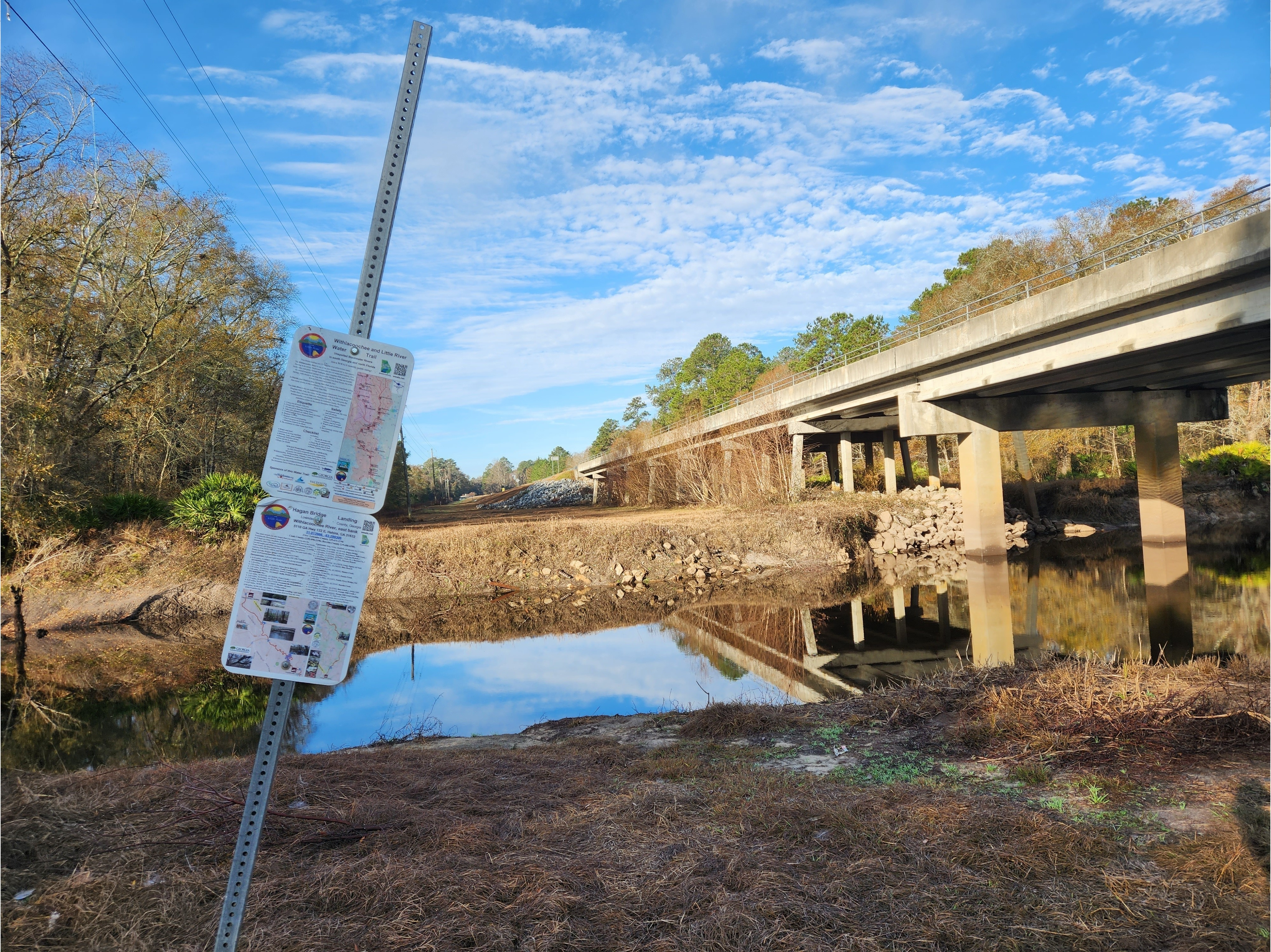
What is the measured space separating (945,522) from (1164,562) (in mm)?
7800

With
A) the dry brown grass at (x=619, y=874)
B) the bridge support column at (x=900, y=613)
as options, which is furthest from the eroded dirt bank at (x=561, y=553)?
the dry brown grass at (x=619, y=874)

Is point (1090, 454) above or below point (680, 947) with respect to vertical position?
above

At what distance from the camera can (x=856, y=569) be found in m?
22.9

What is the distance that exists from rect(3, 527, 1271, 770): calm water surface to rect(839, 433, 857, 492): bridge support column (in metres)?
14.2

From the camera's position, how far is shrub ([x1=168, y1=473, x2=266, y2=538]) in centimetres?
2005

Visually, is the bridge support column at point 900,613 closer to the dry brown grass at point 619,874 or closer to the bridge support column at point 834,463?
the dry brown grass at point 619,874

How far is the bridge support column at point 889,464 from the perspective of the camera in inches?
1261

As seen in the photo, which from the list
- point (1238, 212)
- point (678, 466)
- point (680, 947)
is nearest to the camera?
point (680, 947)

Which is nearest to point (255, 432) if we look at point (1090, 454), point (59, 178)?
point (59, 178)

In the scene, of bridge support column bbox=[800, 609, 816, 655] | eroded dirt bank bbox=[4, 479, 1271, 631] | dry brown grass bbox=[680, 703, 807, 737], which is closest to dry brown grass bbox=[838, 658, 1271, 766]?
dry brown grass bbox=[680, 703, 807, 737]

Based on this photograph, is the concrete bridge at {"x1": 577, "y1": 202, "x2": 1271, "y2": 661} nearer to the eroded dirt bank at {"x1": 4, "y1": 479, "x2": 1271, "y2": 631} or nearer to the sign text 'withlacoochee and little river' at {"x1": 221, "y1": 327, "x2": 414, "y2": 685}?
the eroded dirt bank at {"x1": 4, "y1": 479, "x2": 1271, "y2": 631}

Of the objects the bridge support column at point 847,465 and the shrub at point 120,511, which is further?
the bridge support column at point 847,465

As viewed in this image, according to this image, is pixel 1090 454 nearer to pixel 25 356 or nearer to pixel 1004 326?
pixel 1004 326

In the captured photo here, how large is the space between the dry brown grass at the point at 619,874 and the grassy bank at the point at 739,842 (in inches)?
0.6
